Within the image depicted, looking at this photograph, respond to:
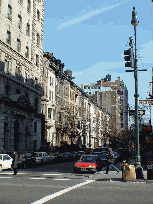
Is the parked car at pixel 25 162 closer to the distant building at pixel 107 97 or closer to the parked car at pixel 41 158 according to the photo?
the parked car at pixel 41 158

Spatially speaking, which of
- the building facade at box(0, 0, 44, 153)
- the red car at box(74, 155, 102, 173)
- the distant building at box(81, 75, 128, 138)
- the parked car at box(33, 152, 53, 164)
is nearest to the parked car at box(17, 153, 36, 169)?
the parked car at box(33, 152, 53, 164)

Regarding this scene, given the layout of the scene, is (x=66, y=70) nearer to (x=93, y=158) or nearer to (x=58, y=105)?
(x=58, y=105)

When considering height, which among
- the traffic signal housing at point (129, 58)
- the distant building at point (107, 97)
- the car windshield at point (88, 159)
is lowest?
the car windshield at point (88, 159)

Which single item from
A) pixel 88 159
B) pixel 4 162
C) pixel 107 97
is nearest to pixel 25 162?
pixel 4 162

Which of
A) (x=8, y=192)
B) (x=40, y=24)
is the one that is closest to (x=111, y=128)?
(x=40, y=24)

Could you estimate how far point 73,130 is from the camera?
68750 mm

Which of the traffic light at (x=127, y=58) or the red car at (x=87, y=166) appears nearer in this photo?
the traffic light at (x=127, y=58)

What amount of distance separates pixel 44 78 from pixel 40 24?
10.2 m

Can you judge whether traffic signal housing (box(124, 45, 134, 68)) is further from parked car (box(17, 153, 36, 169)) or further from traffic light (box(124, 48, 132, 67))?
parked car (box(17, 153, 36, 169))

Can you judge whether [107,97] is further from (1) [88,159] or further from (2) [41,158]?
(1) [88,159]

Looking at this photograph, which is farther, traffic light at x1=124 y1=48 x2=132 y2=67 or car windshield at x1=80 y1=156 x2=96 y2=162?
car windshield at x1=80 y1=156 x2=96 y2=162

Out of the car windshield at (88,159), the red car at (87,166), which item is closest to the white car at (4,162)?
the red car at (87,166)

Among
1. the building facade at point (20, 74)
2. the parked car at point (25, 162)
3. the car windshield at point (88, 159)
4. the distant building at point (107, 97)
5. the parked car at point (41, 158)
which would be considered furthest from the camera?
the distant building at point (107, 97)

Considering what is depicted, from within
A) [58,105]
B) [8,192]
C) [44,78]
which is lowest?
[8,192]
